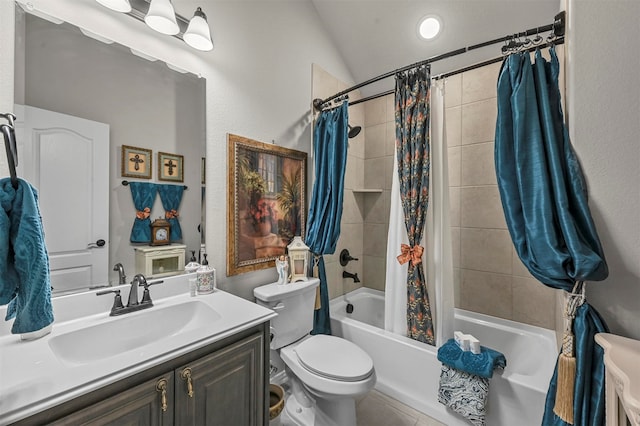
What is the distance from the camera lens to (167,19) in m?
1.18

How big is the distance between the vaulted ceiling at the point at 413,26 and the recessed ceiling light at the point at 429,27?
0.11 ft

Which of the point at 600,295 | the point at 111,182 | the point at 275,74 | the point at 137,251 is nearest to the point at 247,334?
the point at 137,251

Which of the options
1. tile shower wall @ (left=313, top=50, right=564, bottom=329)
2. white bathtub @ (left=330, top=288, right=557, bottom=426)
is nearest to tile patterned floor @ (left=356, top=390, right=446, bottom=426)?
white bathtub @ (left=330, top=288, right=557, bottom=426)

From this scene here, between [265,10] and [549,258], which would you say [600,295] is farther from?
[265,10]

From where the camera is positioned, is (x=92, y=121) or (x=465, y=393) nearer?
(x=92, y=121)

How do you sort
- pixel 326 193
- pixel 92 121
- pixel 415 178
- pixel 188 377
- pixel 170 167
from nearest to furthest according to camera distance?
pixel 188 377 → pixel 92 121 → pixel 170 167 → pixel 415 178 → pixel 326 193

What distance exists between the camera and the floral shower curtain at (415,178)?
5.24 feet

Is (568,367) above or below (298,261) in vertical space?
below

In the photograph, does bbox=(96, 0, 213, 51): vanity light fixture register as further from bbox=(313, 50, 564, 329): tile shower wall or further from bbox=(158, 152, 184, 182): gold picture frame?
bbox=(313, 50, 564, 329): tile shower wall

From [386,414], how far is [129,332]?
1.53 meters

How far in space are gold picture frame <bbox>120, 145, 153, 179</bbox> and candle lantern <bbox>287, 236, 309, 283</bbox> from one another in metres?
0.96

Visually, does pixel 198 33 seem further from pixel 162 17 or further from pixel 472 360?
pixel 472 360

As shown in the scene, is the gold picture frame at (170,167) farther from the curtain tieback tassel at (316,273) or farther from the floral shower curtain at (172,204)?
the curtain tieback tassel at (316,273)

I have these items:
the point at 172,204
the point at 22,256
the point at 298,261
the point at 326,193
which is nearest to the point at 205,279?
the point at 172,204
